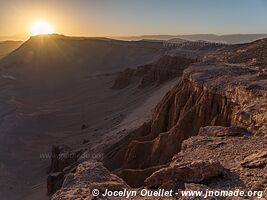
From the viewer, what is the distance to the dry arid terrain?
24.1ft

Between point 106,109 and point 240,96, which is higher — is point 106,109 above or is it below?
below

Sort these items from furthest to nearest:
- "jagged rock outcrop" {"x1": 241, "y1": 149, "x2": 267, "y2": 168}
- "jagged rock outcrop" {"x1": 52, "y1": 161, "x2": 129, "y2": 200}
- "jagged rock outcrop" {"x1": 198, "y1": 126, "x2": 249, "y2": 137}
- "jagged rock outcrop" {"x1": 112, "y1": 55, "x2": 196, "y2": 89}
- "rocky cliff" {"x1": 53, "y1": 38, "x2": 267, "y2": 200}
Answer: "jagged rock outcrop" {"x1": 112, "y1": 55, "x2": 196, "y2": 89}
"jagged rock outcrop" {"x1": 198, "y1": 126, "x2": 249, "y2": 137}
"jagged rock outcrop" {"x1": 52, "y1": 161, "x2": 129, "y2": 200}
"jagged rock outcrop" {"x1": 241, "y1": 149, "x2": 267, "y2": 168}
"rocky cliff" {"x1": 53, "y1": 38, "x2": 267, "y2": 200}

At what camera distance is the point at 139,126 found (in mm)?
21500

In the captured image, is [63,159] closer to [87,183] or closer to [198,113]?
[198,113]

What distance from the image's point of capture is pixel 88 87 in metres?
53.8

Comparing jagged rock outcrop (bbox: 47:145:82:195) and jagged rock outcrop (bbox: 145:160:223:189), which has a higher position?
jagged rock outcrop (bbox: 145:160:223:189)

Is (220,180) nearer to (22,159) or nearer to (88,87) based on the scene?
(22,159)

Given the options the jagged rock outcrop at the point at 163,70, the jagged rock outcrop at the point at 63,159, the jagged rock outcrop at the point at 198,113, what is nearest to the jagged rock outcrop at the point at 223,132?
the jagged rock outcrop at the point at 198,113

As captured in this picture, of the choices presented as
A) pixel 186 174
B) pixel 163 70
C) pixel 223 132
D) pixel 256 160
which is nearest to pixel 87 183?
pixel 186 174

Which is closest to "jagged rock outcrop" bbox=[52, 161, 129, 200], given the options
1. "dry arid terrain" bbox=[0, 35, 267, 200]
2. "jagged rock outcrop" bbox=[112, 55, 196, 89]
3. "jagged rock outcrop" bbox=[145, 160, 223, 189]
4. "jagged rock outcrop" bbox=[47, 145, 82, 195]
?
"dry arid terrain" bbox=[0, 35, 267, 200]

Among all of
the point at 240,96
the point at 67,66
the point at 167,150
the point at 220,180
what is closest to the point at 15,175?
the point at 167,150

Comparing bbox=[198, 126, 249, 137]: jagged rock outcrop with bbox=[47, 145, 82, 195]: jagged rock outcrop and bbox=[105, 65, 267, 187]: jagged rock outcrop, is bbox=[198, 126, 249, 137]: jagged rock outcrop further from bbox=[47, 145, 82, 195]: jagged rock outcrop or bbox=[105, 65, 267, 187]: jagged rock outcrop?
bbox=[47, 145, 82, 195]: jagged rock outcrop

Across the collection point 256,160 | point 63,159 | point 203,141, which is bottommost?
point 63,159

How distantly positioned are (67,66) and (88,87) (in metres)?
19.9
